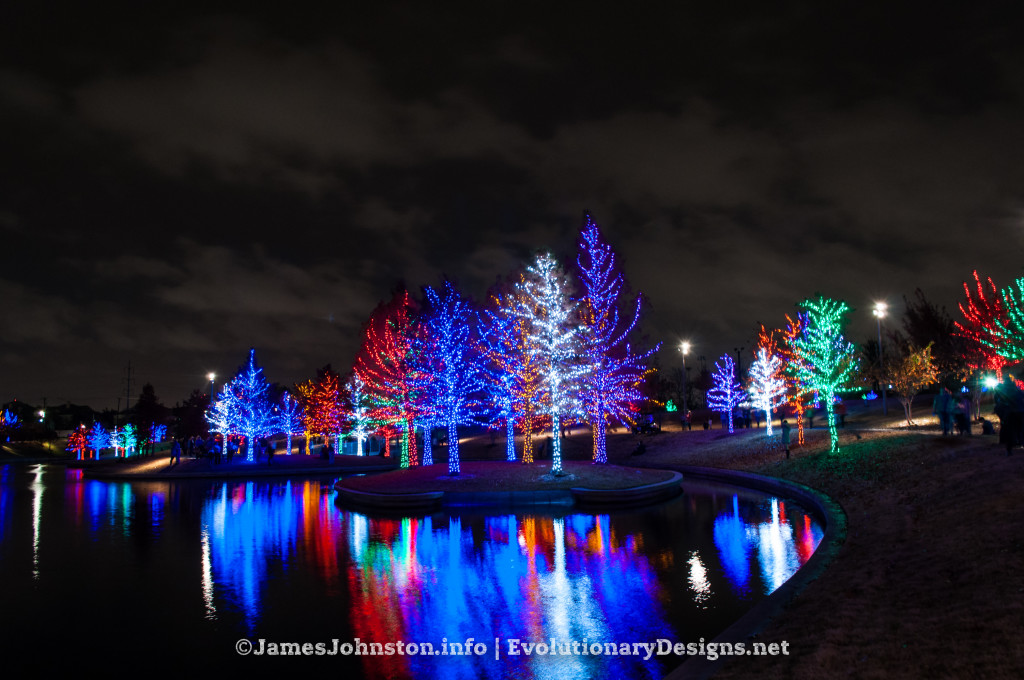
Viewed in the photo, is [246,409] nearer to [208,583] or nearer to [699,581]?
[208,583]

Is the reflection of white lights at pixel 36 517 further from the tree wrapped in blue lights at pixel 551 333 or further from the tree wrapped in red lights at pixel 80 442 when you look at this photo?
the tree wrapped in red lights at pixel 80 442

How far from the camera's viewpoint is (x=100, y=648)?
9.47 meters

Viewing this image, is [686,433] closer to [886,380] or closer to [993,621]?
[886,380]

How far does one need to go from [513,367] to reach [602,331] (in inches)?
357

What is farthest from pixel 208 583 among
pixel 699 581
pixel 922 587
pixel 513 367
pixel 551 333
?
pixel 513 367

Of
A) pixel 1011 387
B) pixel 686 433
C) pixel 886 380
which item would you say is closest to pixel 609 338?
pixel 686 433

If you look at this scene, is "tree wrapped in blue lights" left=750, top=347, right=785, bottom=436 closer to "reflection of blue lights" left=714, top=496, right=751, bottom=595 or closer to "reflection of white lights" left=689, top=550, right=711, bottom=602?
"reflection of blue lights" left=714, top=496, right=751, bottom=595

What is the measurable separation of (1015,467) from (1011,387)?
9.66 feet

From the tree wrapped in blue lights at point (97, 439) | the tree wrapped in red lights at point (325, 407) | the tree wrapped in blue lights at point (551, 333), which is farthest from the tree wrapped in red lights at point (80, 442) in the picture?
the tree wrapped in blue lights at point (551, 333)

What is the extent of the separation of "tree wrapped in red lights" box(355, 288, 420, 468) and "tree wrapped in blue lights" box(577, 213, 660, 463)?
10.6 meters

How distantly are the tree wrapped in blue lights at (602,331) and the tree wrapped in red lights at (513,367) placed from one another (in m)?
4.86

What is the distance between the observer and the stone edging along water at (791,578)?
733 cm

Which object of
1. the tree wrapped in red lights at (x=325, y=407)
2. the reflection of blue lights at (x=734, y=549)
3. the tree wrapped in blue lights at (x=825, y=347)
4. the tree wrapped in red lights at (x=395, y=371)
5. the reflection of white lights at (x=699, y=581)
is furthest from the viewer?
the tree wrapped in red lights at (x=325, y=407)

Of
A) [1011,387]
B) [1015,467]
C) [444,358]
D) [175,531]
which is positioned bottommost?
[175,531]
